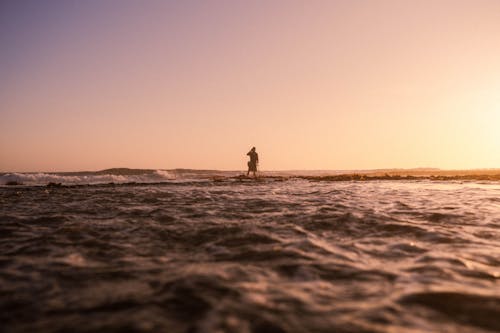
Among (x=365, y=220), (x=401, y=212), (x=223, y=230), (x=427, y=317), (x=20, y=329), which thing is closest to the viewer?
(x=20, y=329)

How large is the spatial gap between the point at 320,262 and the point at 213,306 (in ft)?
5.44

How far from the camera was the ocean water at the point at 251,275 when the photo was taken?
98.9 inches

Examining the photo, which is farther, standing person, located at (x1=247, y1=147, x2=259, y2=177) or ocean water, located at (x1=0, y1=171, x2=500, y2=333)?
standing person, located at (x1=247, y1=147, x2=259, y2=177)

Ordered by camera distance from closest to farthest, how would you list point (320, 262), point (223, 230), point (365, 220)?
point (320, 262), point (223, 230), point (365, 220)

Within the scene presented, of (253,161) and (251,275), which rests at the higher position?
(253,161)

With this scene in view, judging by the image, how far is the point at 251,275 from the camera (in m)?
3.49

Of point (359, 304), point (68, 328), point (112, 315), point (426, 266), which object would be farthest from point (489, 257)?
point (68, 328)

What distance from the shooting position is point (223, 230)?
222 inches

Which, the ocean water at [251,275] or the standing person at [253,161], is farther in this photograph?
the standing person at [253,161]

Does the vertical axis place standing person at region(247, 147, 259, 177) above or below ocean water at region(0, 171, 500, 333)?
above

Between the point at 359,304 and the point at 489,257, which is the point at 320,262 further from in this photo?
the point at 489,257

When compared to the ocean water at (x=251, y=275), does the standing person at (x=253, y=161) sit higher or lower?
higher

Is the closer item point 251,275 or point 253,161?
point 251,275

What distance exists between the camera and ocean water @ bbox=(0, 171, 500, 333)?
2.51 m
